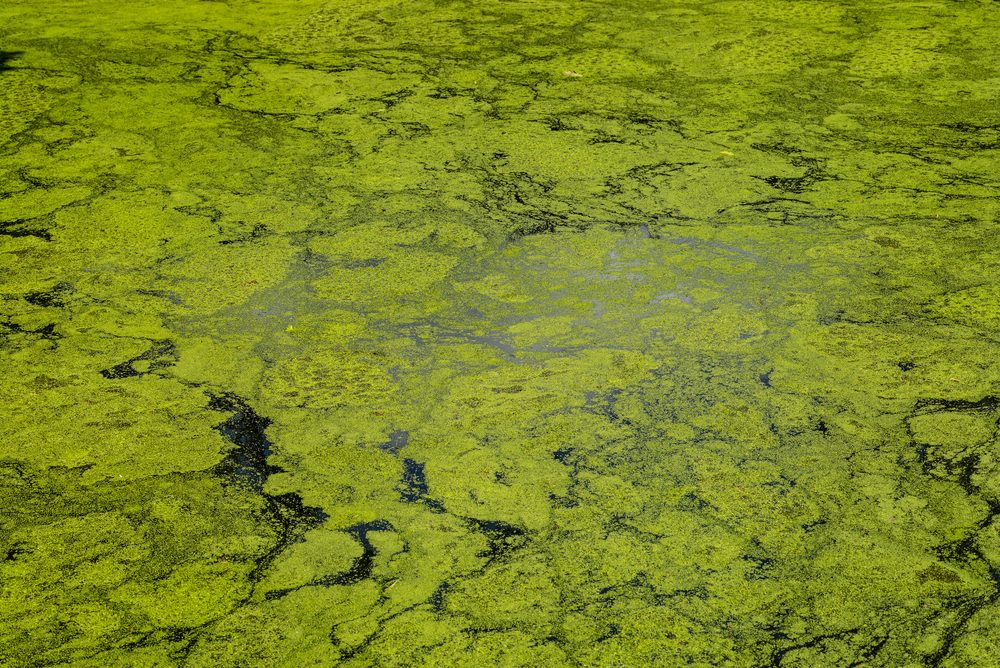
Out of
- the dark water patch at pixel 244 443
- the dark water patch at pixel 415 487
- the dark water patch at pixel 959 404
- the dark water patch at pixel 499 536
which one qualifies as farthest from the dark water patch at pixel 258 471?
the dark water patch at pixel 959 404

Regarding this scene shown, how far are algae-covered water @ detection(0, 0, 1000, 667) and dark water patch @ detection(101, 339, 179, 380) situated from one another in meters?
0.01

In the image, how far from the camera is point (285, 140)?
10.4 ft

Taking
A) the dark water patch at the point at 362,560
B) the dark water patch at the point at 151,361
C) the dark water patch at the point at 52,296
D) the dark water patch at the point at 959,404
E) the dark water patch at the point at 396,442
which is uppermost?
the dark water patch at the point at 52,296

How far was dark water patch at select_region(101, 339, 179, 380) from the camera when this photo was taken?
2.04 m

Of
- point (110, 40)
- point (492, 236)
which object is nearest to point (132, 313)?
point (492, 236)

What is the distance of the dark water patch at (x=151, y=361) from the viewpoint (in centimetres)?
204

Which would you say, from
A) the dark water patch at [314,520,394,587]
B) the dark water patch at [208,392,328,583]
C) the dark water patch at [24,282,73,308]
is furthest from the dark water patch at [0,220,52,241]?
the dark water patch at [314,520,394,587]

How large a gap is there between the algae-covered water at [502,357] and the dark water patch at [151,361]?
11 mm

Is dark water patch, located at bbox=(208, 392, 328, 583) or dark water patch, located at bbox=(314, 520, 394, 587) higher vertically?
dark water patch, located at bbox=(208, 392, 328, 583)

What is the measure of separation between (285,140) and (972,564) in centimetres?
232

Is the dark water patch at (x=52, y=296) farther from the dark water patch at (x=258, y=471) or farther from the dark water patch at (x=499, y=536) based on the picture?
the dark water patch at (x=499, y=536)

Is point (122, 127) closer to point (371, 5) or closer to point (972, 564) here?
point (371, 5)

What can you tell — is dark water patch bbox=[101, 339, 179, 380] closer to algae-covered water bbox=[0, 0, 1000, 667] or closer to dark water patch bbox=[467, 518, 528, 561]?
algae-covered water bbox=[0, 0, 1000, 667]

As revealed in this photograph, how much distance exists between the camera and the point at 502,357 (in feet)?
6.91
